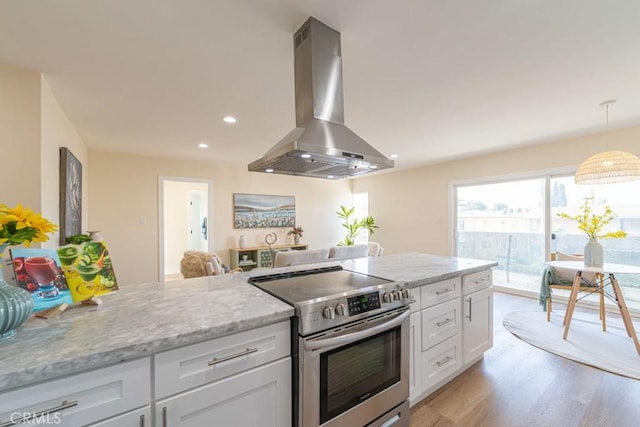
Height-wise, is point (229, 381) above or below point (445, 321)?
above

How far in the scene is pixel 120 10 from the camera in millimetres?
1389

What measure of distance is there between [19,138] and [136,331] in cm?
195

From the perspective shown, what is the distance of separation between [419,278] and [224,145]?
3.39 m

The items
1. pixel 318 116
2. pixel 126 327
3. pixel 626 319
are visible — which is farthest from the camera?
pixel 626 319

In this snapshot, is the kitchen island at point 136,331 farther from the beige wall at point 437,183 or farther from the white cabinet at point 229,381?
the beige wall at point 437,183

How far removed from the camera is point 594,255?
2717 millimetres

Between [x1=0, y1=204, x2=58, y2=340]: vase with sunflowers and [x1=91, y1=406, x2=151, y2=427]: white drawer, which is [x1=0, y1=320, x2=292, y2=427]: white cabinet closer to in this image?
[x1=91, y1=406, x2=151, y2=427]: white drawer

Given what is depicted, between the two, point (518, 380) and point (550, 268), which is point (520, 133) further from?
point (518, 380)

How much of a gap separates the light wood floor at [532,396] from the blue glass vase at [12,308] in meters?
2.04

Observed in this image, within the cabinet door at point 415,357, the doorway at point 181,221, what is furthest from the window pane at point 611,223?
the doorway at point 181,221

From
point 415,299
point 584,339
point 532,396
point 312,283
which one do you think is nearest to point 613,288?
point 584,339

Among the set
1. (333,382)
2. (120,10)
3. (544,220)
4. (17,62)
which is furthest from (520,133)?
(17,62)

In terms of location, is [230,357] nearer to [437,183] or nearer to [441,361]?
[441,361]

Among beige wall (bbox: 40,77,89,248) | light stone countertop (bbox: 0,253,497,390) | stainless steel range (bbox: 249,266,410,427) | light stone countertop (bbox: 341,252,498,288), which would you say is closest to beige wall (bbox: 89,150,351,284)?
beige wall (bbox: 40,77,89,248)
